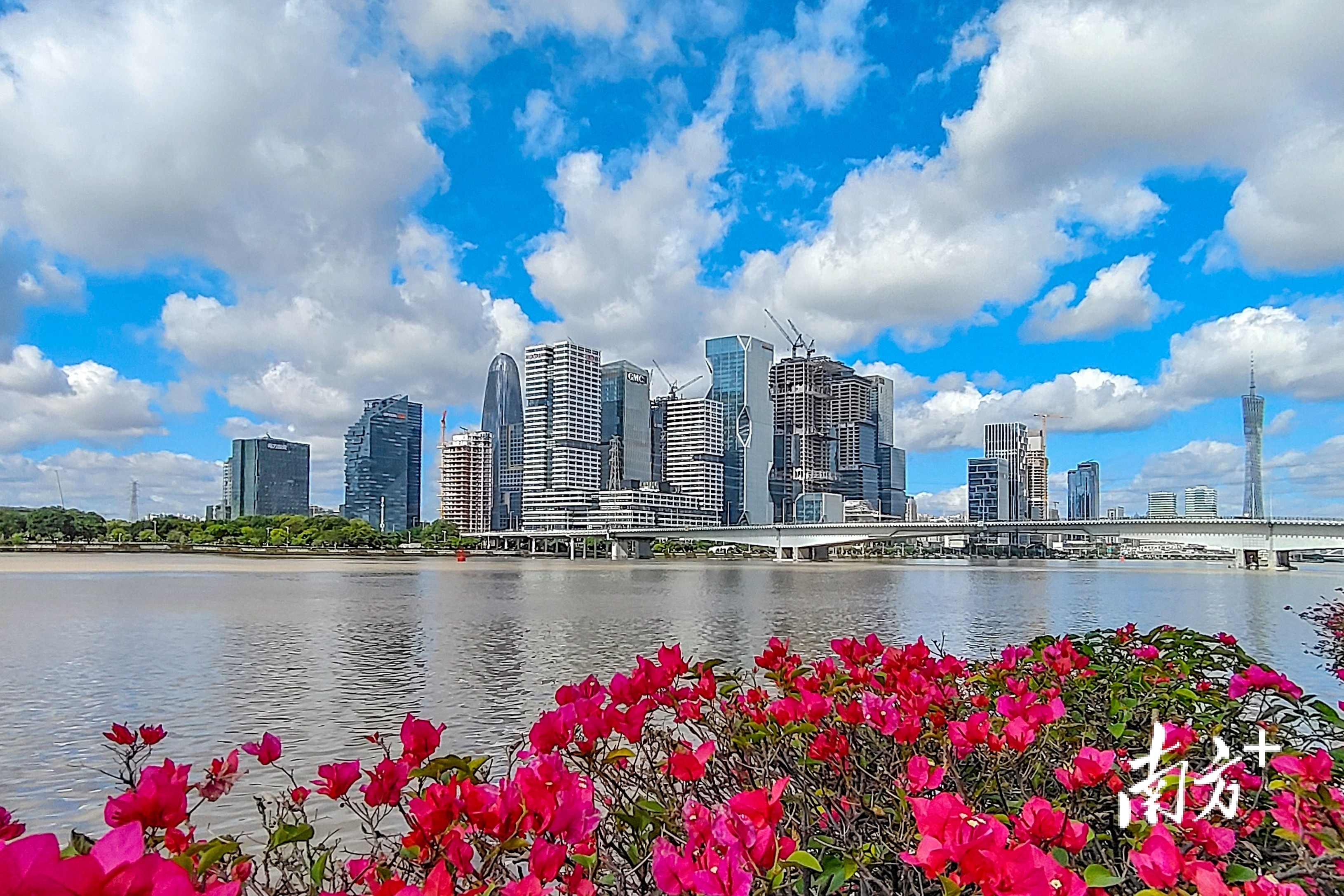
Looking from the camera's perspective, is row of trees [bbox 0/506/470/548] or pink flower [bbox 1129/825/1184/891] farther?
row of trees [bbox 0/506/470/548]

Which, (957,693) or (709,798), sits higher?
(957,693)

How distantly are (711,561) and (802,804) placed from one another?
9924 centimetres

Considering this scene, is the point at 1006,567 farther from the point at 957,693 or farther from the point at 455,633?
the point at 957,693

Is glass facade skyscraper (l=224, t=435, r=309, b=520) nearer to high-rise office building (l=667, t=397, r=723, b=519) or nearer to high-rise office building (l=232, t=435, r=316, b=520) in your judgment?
high-rise office building (l=232, t=435, r=316, b=520)

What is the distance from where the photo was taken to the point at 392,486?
643 ft

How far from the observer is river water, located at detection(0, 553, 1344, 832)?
30.2 ft

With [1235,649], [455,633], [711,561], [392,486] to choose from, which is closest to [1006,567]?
[711,561]

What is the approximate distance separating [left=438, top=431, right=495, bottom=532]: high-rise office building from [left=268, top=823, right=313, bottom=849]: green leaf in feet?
599

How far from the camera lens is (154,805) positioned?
222 centimetres

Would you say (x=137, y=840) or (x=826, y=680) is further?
(x=826, y=680)

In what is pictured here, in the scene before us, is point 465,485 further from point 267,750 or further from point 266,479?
point 267,750

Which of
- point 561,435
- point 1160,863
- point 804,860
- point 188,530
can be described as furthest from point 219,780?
point 561,435

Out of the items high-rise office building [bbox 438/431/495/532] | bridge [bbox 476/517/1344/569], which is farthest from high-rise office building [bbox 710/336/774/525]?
bridge [bbox 476/517/1344/569]

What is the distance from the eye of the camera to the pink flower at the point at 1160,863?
1.83 metres
